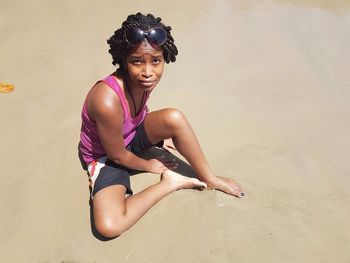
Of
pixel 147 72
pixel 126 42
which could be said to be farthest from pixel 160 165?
pixel 126 42

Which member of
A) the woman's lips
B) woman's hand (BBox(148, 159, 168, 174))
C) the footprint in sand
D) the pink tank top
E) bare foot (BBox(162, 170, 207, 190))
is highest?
the footprint in sand

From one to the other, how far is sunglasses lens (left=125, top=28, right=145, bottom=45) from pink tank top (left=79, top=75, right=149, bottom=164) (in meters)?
0.24

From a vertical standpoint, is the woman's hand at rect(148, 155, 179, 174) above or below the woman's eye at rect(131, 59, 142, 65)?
below

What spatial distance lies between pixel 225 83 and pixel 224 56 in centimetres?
42

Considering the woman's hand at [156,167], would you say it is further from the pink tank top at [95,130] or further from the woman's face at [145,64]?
the woman's face at [145,64]

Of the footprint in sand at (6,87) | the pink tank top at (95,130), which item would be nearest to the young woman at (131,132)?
the pink tank top at (95,130)

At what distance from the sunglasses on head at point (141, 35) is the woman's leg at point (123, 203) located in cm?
79

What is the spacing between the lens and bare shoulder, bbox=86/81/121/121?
1.94 metres

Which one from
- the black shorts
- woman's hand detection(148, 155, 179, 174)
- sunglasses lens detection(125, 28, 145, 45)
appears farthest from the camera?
Result: woman's hand detection(148, 155, 179, 174)

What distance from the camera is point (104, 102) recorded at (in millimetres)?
1937

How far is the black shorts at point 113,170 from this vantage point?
2.18m

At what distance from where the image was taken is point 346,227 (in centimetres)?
216

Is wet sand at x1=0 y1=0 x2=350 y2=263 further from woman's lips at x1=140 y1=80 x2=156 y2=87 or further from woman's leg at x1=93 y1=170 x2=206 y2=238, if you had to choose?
woman's lips at x1=140 y1=80 x2=156 y2=87

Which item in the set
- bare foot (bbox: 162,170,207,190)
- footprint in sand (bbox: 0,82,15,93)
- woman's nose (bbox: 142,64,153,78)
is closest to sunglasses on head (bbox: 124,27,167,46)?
woman's nose (bbox: 142,64,153,78)
